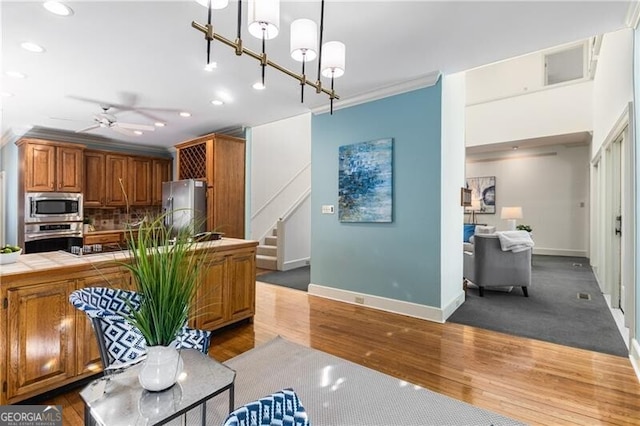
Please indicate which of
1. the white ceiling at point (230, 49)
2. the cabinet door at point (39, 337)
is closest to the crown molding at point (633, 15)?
the white ceiling at point (230, 49)

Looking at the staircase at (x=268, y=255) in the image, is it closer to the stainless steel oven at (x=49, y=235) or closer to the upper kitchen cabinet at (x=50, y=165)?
the stainless steel oven at (x=49, y=235)

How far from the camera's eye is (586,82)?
6340 millimetres

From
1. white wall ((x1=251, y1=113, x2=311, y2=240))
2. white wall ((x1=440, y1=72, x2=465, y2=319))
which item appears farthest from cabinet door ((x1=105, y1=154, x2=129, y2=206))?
white wall ((x1=440, y1=72, x2=465, y2=319))

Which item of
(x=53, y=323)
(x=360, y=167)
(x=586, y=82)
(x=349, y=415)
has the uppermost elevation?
(x=586, y=82)

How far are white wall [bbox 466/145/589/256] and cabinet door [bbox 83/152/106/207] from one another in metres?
8.97

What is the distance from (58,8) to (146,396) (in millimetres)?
2588

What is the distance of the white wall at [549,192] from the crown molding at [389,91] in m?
6.12

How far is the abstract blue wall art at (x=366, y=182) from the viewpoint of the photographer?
12.2 ft

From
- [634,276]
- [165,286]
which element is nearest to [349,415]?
[165,286]

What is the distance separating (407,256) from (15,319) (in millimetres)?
3301

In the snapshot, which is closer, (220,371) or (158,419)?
(158,419)

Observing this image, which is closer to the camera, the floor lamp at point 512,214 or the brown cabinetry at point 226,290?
the brown cabinetry at point 226,290

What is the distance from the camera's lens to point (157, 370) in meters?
1.21

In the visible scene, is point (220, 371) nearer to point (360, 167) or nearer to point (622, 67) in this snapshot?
point (360, 167)
